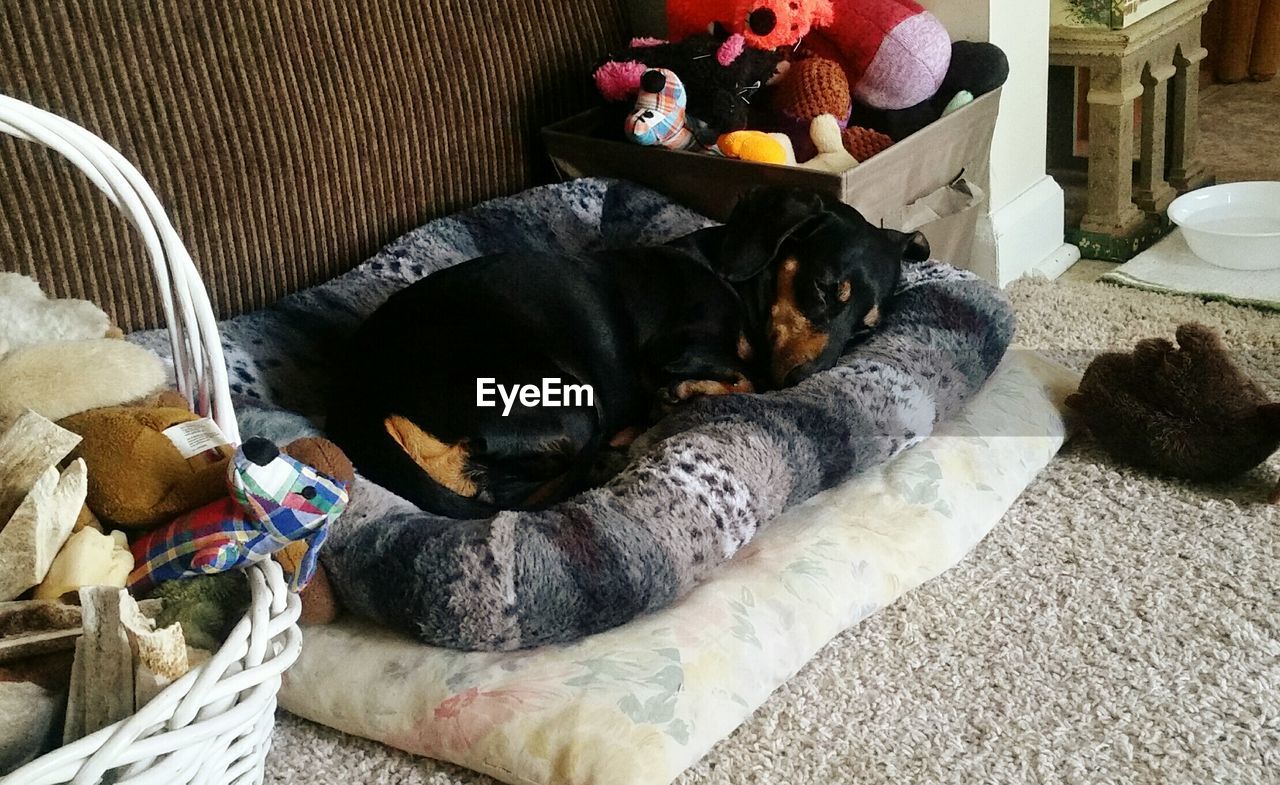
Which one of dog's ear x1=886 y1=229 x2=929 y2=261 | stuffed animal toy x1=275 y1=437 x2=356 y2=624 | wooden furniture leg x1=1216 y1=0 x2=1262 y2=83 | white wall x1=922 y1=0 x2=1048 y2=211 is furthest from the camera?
wooden furniture leg x1=1216 y1=0 x2=1262 y2=83

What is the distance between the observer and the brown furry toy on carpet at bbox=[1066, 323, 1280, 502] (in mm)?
1599

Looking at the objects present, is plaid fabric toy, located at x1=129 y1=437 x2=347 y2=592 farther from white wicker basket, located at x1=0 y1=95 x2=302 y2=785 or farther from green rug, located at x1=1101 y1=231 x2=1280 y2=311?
green rug, located at x1=1101 y1=231 x2=1280 y2=311

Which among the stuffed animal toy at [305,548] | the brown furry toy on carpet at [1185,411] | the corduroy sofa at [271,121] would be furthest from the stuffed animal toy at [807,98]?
the stuffed animal toy at [305,548]

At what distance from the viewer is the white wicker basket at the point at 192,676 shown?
877mm

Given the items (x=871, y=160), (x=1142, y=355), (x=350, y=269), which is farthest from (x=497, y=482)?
(x=1142, y=355)

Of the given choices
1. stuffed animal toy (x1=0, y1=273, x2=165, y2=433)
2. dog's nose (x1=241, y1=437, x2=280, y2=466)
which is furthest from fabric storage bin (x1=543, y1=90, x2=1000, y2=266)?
dog's nose (x1=241, y1=437, x2=280, y2=466)

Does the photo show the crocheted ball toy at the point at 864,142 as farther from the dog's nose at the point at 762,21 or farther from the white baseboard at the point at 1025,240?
the white baseboard at the point at 1025,240

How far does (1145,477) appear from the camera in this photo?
1672mm

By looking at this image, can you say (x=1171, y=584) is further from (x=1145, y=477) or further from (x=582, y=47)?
(x=582, y=47)

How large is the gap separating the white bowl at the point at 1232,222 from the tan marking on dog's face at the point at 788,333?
0.97m

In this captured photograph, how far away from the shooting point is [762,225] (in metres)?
1.79

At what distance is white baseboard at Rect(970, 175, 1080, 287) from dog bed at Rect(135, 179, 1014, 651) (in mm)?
435

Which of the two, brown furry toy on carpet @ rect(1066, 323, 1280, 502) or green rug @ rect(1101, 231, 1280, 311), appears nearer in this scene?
brown furry toy on carpet @ rect(1066, 323, 1280, 502)

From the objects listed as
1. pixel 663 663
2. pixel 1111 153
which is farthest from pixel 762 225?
pixel 1111 153
